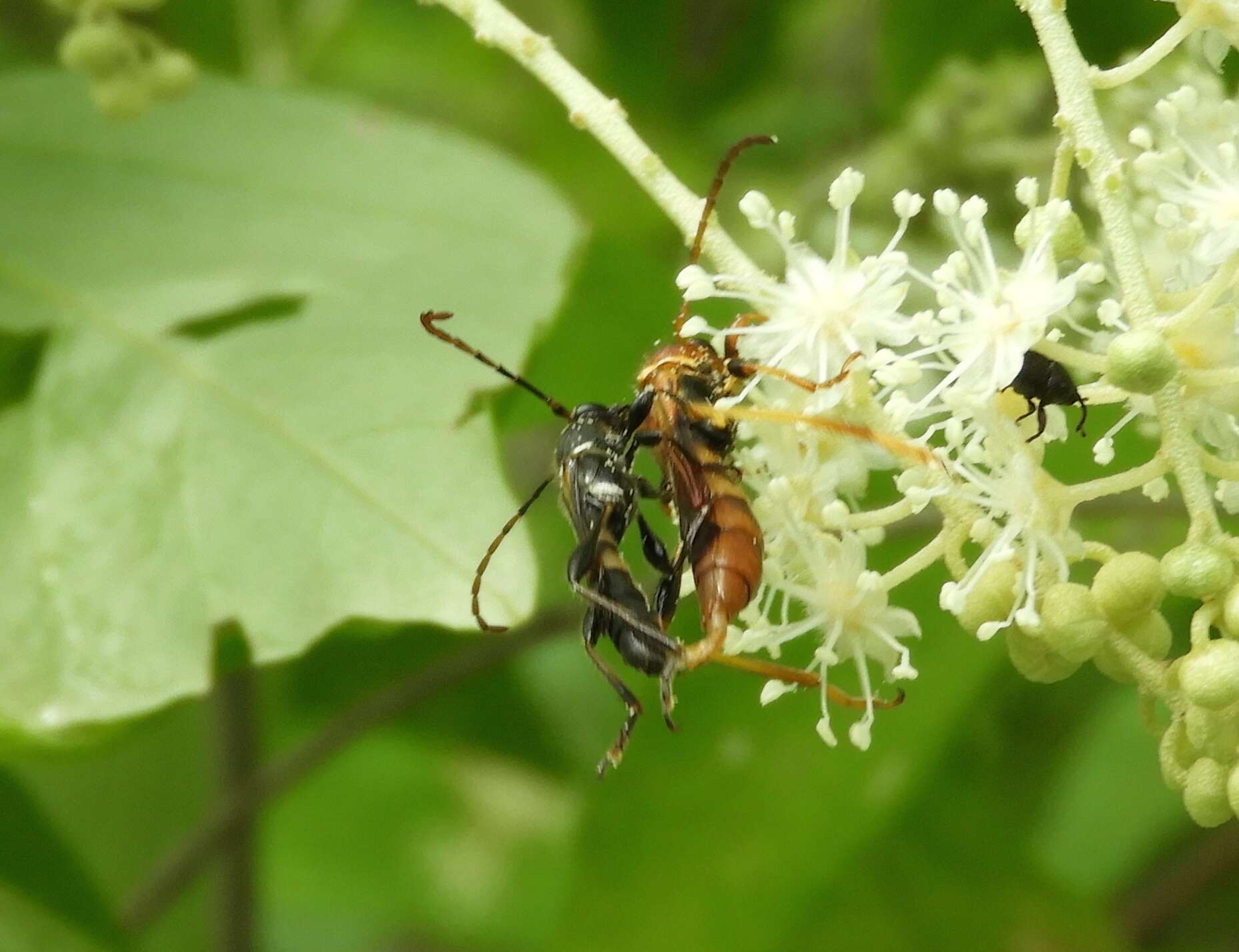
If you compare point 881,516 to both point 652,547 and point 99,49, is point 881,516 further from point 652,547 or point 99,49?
point 99,49

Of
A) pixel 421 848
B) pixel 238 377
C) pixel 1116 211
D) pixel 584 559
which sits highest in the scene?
pixel 1116 211

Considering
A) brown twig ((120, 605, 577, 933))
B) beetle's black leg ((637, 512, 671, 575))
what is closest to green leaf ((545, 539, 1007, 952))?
brown twig ((120, 605, 577, 933))

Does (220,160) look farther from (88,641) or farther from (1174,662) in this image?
(1174,662)

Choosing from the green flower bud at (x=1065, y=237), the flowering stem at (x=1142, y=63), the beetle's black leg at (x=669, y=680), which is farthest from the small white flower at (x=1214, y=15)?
the beetle's black leg at (x=669, y=680)

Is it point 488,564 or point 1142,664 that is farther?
point 488,564

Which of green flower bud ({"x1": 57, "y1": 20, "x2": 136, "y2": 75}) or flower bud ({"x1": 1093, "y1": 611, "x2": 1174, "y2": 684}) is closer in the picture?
flower bud ({"x1": 1093, "y1": 611, "x2": 1174, "y2": 684})

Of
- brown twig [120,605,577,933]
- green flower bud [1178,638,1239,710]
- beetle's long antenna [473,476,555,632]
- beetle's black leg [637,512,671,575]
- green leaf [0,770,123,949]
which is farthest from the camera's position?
brown twig [120,605,577,933]

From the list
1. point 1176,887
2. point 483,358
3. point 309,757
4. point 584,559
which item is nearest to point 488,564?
point 584,559

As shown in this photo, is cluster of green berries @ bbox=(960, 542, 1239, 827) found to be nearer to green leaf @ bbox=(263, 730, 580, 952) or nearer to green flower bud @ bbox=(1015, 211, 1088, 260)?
green flower bud @ bbox=(1015, 211, 1088, 260)
